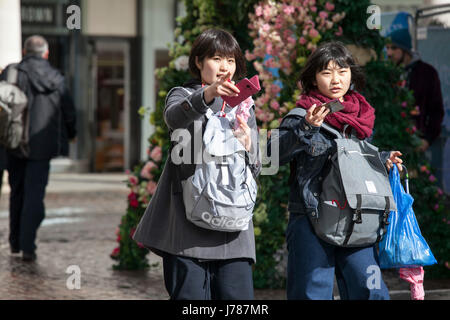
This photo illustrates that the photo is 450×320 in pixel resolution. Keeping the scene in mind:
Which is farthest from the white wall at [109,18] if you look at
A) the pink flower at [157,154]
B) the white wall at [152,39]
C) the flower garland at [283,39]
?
the flower garland at [283,39]

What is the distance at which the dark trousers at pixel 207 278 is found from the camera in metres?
3.61

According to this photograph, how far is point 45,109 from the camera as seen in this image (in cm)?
780

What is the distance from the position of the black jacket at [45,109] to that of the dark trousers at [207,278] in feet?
13.8

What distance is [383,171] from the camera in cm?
391

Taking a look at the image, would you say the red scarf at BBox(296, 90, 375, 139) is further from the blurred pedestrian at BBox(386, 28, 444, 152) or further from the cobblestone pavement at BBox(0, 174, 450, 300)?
the blurred pedestrian at BBox(386, 28, 444, 152)

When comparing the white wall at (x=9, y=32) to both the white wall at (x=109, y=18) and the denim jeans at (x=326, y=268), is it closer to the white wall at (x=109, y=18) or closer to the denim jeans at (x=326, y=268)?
the white wall at (x=109, y=18)

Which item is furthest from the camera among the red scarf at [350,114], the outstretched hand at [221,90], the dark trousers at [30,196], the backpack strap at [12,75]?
the backpack strap at [12,75]

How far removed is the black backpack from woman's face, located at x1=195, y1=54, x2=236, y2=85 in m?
4.13

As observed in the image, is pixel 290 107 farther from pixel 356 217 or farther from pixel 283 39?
pixel 356 217
